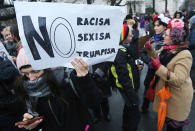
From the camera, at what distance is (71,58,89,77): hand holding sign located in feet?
3.70

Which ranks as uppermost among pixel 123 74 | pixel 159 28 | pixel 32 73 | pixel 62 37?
pixel 159 28

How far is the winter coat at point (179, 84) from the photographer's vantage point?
1570mm

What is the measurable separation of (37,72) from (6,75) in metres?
0.31

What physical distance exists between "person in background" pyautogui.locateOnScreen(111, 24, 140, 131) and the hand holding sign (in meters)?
0.84

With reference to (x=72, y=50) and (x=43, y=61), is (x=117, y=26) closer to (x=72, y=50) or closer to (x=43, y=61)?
(x=72, y=50)

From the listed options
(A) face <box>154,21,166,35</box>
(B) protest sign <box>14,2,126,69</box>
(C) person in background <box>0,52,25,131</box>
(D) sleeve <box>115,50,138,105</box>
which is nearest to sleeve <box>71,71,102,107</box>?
(B) protest sign <box>14,2,126,69</box>

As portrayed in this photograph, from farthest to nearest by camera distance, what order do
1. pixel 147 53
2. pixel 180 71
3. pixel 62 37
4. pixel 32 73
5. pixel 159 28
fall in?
pixel 159 28 < pixel 147 53 < pixel 180 71 < pixel 32 73 < pixel 62 37

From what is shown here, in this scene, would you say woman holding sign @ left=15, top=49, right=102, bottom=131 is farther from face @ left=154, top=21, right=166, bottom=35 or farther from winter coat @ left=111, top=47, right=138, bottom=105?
face @ left=154, top=21, right=166, bottom=35

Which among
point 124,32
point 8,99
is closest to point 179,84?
point 124,32

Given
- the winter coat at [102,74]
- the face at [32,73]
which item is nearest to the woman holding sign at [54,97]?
the face at [32,73]

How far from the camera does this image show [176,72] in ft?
5.19

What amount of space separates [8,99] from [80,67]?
2.59 ft

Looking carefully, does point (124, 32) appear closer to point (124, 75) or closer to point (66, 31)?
point (124, 75)

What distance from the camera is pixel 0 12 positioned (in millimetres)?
6402
